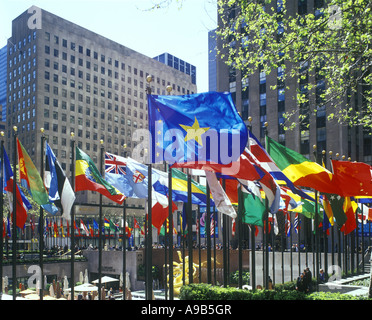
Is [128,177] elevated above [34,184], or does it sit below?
above

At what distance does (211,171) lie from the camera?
55.4 feet

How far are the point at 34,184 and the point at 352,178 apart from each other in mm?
13252

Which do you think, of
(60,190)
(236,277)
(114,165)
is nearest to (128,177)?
(114,165)

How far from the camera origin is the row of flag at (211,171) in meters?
15.7

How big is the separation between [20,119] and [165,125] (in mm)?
102444

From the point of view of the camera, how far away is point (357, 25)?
61.8 feet

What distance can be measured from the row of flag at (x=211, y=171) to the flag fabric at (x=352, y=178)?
0.04 m

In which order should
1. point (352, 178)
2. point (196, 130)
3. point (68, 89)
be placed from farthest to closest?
1. point (68, 89)
2. point (352, 178)
3. point (196, 130)

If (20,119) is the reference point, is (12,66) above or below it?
above

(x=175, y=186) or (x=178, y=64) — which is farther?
(x=178, y=64)

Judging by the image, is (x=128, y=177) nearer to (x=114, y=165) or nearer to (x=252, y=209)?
(x=114, y=165)

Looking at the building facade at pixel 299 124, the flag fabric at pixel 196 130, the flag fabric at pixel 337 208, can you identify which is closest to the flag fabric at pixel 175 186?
the flag fabric at pixel 196 130

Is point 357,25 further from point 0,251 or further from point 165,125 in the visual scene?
point 0,251

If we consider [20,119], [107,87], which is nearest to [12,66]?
[20,119]
